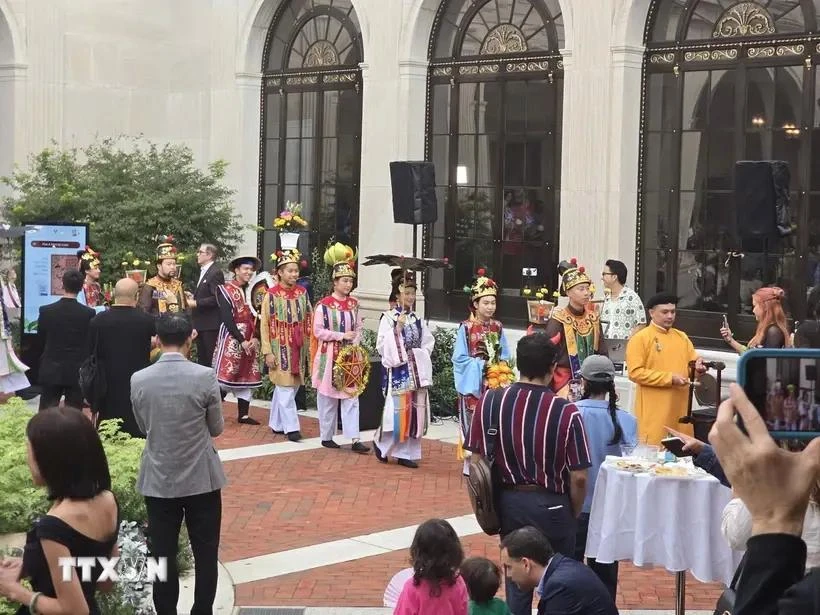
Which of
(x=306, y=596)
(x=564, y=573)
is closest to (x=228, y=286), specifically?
(x=306, y=596)

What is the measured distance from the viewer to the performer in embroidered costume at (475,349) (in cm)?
1135

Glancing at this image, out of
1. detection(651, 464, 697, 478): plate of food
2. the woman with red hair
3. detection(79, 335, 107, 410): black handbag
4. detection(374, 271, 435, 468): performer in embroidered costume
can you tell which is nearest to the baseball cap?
detection(651, 464, 697, 478): plate of food

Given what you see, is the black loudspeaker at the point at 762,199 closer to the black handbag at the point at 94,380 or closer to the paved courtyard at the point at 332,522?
the paved courtyard at the point at 332,522

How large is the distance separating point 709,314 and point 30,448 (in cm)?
1255

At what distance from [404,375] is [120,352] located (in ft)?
10.5

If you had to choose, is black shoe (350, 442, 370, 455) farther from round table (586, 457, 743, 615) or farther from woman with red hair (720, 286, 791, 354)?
round table (586, 457, 743, 615)

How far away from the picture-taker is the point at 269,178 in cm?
2214

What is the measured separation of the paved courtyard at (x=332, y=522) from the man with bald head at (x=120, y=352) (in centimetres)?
117

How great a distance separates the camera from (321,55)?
2112 cm

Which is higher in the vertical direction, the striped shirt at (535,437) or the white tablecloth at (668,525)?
the striped shirt at (535,437)

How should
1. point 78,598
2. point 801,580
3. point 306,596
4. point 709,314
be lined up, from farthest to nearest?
point 709,314
point 306,596
point 78,598
point 801,580

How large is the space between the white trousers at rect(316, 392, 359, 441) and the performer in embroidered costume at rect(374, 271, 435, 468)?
0.73 m

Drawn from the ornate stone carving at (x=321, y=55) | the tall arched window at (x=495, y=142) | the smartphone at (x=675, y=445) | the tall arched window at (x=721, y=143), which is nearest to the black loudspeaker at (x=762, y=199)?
the tall arched window at (x=721, y=143)

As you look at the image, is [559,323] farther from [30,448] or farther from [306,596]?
[30,448]
